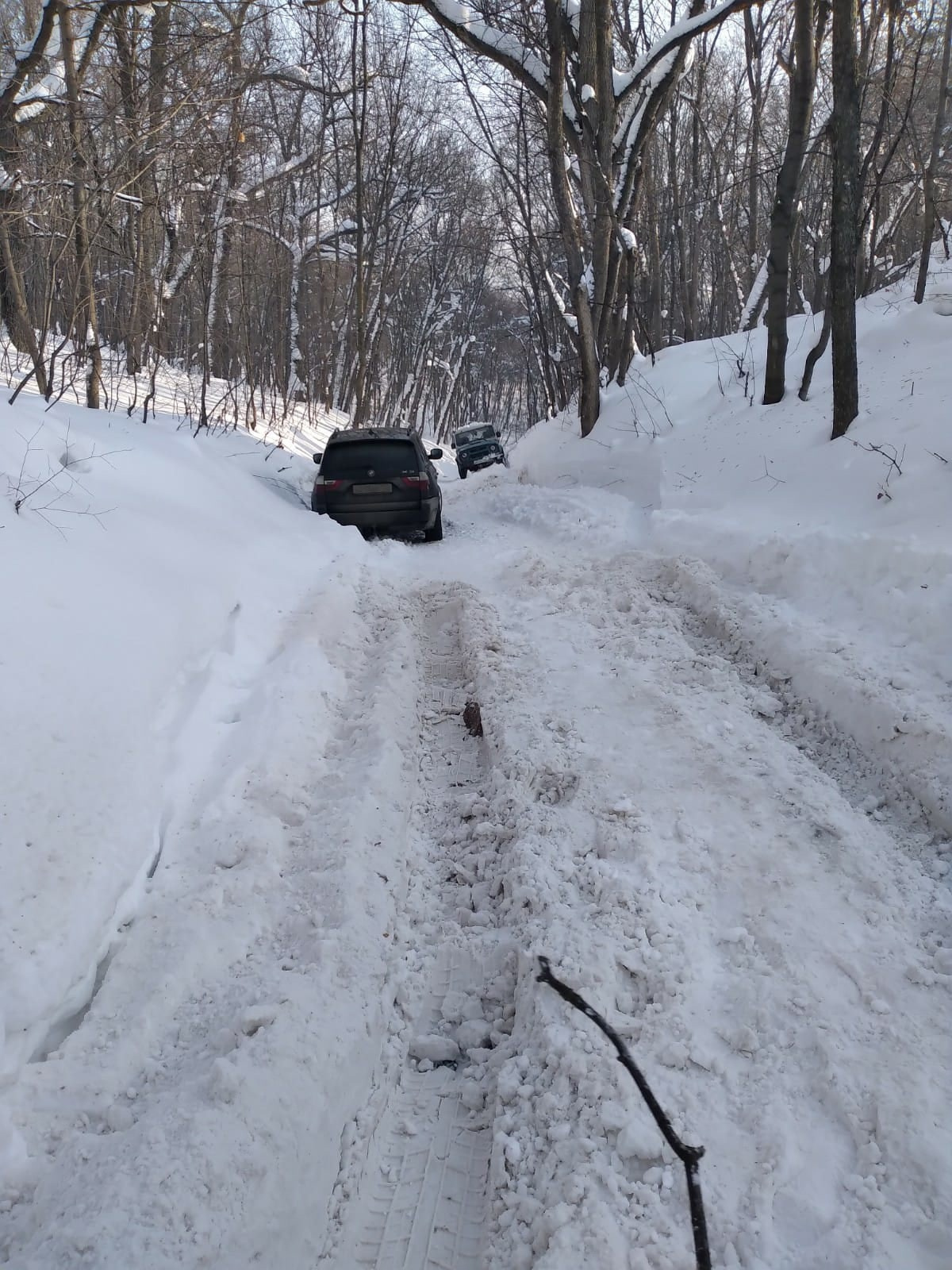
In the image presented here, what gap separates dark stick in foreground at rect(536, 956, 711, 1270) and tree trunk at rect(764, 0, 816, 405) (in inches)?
366

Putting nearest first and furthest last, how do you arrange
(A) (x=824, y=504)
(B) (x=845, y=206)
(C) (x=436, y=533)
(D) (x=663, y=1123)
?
(D) (x=663, y=1123), (A) (x=824, y=504), (B) (x=845, y=206), (C) (x=436, y=533)

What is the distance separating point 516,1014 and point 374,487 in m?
8.81

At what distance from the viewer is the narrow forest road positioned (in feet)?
6.83

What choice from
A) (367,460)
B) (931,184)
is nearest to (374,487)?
(367,460)

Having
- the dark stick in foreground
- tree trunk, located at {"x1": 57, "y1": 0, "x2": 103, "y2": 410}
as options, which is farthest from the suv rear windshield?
the dark stick in foreground

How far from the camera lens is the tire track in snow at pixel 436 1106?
217 centimetres

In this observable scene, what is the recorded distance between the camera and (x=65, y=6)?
10789 mm

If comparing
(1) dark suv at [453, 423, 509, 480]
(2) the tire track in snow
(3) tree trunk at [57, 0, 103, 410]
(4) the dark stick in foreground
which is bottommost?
(2) the tire track in snow

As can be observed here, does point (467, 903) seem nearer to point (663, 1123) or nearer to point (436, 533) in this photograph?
point (663, 1123)

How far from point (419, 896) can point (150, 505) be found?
4754 millimetres

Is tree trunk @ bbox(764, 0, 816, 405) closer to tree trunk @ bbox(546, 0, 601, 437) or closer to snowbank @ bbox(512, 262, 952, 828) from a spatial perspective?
snowbank @ bbox(512, 262, 952, 828)

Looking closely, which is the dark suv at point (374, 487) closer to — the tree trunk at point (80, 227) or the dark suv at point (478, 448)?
the tree trunk at point (80, 227)

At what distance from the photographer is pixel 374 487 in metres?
10.8

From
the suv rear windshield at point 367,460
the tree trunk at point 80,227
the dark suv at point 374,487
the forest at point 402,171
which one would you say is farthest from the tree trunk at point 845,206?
the tree trunk at point 80,227
